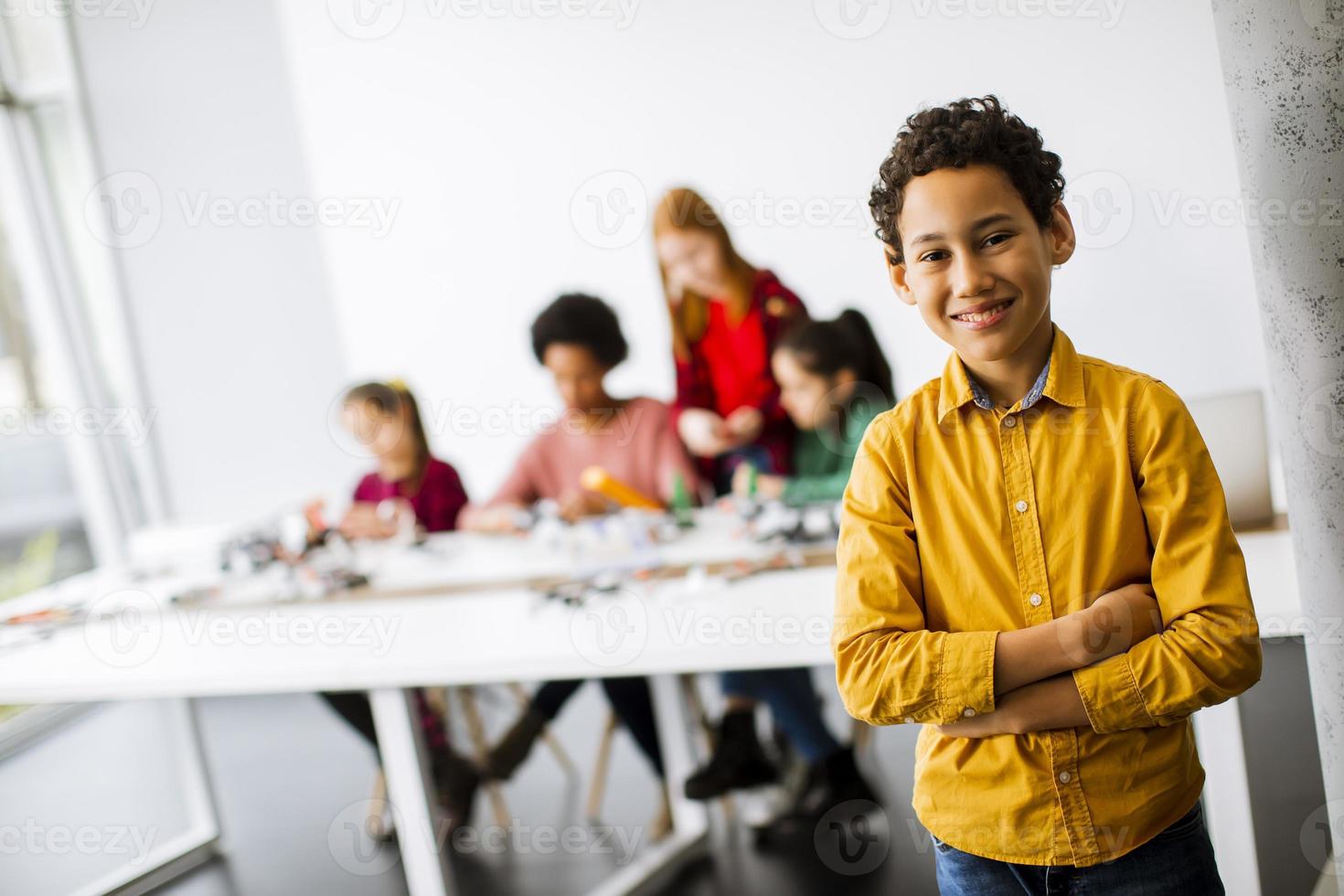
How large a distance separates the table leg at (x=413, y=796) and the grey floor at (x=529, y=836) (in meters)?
0.49

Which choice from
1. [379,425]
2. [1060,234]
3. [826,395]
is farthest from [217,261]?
[1060,234]

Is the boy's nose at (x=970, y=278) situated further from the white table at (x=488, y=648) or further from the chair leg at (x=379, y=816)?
the chair leg at (x=379, y=816)

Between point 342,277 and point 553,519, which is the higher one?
point 342,277

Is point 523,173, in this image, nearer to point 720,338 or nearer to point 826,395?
point 720,338

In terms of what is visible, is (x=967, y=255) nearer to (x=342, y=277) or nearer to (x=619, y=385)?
(x=619, y=385)

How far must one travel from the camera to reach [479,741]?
112 inches

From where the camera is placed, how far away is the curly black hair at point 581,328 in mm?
3357

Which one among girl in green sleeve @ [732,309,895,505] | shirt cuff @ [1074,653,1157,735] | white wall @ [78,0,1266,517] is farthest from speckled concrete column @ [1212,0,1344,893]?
white wall @ [78,0,1266,517]

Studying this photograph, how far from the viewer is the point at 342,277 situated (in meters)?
4.68

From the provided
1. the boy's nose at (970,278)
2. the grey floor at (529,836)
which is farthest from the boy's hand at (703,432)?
the boy's nose at (970,278)

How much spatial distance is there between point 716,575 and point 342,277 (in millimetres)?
3058

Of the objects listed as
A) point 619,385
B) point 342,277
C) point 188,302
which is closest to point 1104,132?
point 619,385

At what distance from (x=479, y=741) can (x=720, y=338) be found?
1585 millimetres

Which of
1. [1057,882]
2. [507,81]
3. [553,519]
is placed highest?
[507,81]
